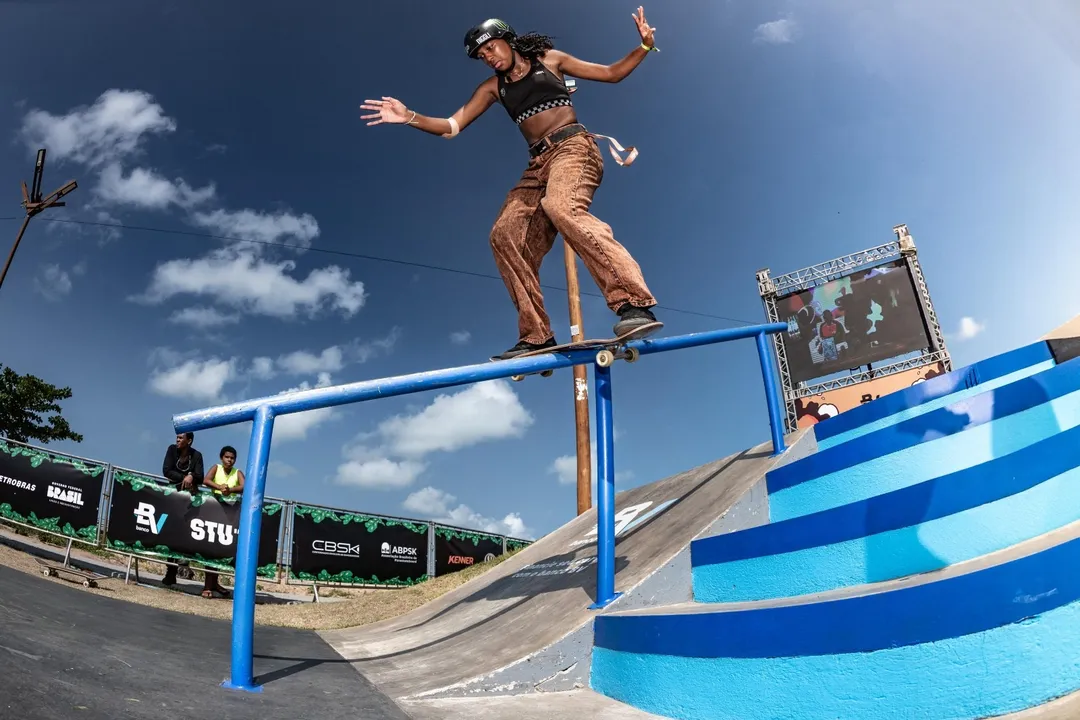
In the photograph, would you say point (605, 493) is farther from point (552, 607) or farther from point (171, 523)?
point (171, 523)

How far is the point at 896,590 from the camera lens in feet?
5.46

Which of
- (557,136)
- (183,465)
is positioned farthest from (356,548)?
(557,136)

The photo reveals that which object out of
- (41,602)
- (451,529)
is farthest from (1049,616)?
(451,529)

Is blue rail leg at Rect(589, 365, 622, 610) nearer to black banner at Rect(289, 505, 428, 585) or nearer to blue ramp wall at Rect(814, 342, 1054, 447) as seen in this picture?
blue ramp wall at Rect(814, 342, 1054, 447)

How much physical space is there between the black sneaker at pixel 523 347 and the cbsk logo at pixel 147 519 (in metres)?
7.73

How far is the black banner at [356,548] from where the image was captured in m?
10.4

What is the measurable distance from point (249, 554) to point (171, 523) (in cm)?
791

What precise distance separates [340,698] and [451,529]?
11918mm

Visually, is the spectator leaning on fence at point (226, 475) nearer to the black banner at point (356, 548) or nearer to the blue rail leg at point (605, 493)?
the black banner at point (356, 548)

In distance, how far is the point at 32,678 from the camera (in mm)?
1457

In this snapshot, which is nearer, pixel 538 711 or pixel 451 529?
pixel 538 711

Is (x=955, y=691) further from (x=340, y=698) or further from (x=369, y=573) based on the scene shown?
(x=369, y=573)

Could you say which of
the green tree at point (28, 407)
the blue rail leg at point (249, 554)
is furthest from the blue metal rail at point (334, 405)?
the green tree at point (28, 407)

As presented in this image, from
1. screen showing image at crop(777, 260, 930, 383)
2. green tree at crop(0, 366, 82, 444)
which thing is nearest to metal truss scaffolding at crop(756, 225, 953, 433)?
screen showing image at crop(777, 260, 930, 383)
